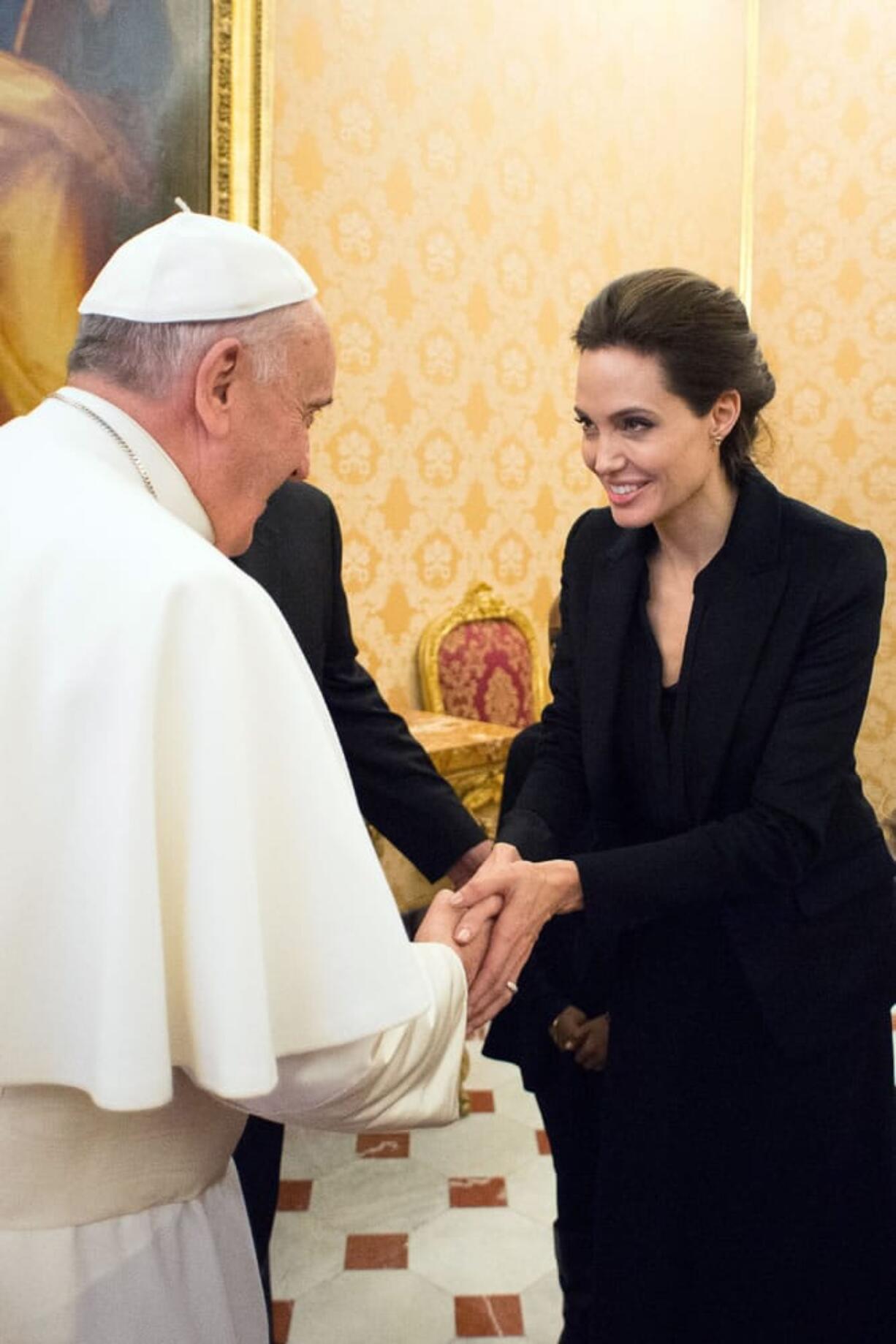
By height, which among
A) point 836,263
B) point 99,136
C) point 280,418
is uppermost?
point 99,136

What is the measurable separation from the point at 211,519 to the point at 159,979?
0.60m

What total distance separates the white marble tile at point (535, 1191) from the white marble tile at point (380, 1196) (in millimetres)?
185

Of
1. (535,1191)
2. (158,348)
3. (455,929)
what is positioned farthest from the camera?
(535,1191)

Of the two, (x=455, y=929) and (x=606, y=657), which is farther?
(x=606, y=657)

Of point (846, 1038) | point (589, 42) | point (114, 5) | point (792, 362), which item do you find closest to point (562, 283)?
point (589, 42)

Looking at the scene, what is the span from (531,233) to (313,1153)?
3.92 meters

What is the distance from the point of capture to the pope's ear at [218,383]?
4.58 feet

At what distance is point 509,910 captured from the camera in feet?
6.10

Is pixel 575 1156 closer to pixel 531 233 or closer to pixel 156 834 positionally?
pixel 156 834

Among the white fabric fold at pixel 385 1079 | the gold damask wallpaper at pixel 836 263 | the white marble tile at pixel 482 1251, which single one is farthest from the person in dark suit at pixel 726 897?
the gold damask wallpaper at pixel 836 263

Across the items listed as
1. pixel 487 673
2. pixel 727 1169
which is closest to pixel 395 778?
pixel 727 1169

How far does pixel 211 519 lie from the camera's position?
1469 mm

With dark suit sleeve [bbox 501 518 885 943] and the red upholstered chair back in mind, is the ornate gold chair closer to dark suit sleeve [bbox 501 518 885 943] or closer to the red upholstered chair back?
the red upholstered chair back

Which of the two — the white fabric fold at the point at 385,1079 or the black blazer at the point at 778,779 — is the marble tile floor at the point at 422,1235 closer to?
the black blazer at the point at 778,779
